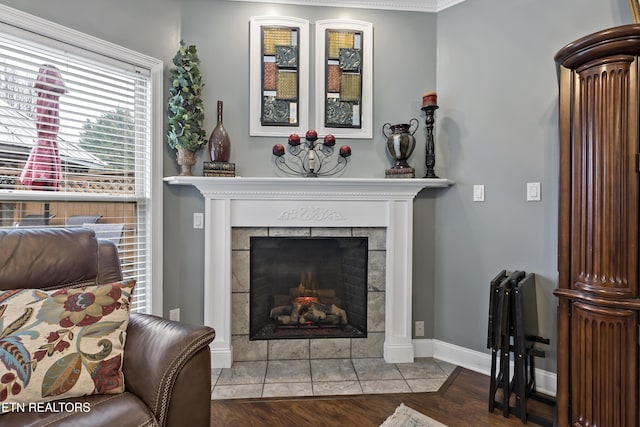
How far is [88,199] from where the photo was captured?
211cm

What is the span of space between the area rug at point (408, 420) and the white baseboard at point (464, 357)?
75 cm

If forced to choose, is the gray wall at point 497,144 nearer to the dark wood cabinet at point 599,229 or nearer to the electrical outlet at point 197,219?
A: the dark wood cabinet at point 599,229

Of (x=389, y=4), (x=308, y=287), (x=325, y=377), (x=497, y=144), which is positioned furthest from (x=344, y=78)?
(x=325, y=377)

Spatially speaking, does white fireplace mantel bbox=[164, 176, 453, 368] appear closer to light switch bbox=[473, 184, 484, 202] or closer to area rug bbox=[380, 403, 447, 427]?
light switch bbox=[473, 184, 484, 202]

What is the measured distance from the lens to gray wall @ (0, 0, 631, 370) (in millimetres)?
2131

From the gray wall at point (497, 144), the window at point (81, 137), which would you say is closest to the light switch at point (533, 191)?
the gray wall at point (497, 144)

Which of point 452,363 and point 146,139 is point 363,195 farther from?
point 146,139

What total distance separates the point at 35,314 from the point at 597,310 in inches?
92.1

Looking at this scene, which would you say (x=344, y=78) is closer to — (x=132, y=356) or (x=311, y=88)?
(x=311, y=88)

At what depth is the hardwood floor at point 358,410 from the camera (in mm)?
1820

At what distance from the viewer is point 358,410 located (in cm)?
192

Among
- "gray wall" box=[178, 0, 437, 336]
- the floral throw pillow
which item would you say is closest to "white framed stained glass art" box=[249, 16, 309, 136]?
"gray wall" box=[178, 0, 437, 336]

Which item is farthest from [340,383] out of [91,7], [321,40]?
[91,7]

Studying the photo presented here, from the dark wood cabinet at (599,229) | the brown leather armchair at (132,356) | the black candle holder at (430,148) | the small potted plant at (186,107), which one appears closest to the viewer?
the brown leather armchair at (132,356)
